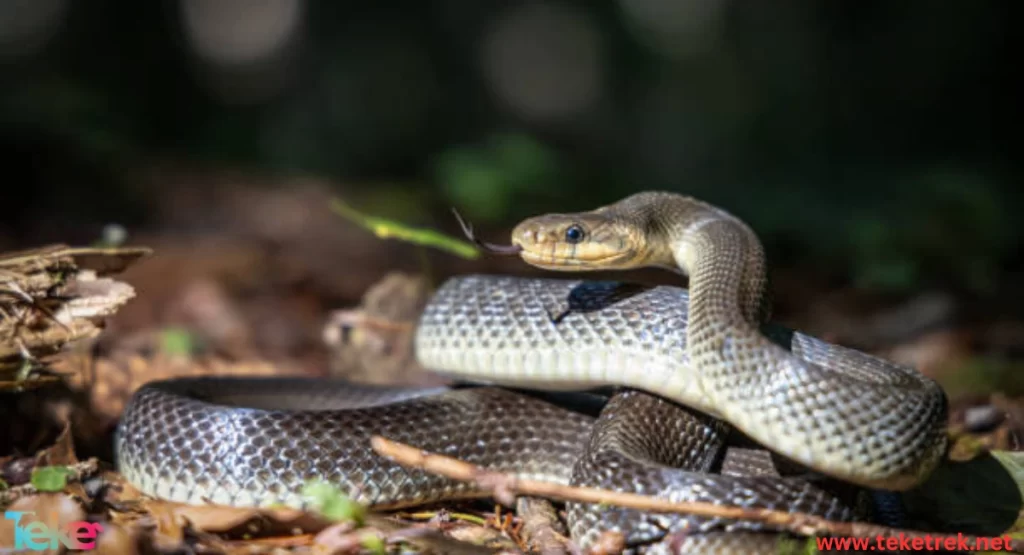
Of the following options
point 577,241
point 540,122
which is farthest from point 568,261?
point 540,122

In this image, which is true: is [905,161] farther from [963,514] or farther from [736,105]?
[963,514]

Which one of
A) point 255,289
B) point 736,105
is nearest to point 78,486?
point 255,289

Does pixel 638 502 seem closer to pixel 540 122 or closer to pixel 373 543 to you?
→ pixel 373 543

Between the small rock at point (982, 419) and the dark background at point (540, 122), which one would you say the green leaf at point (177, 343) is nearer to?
the dark background at point (540, 122)

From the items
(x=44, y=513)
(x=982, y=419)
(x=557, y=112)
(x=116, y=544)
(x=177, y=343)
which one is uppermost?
(x=557, y=112)

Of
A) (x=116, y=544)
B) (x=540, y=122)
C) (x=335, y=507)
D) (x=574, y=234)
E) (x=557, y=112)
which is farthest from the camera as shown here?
(x=557, y=112)

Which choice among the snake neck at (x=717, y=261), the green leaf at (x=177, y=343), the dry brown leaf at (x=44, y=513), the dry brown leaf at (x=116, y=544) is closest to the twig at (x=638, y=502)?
the snake neck at (x=717, y=261)

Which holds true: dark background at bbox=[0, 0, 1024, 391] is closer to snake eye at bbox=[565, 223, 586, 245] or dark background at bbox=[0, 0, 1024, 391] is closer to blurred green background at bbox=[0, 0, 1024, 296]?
blurred green background at bbox=[0, 0, 1024, 296]
